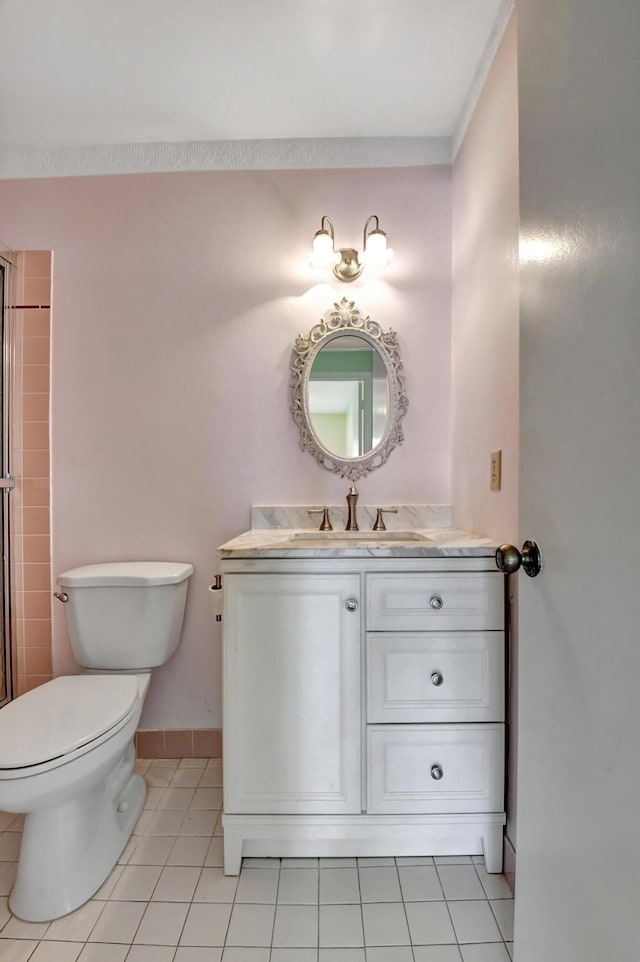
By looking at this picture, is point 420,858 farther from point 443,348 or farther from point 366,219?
point 366,219

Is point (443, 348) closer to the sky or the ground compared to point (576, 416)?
closer to the sky

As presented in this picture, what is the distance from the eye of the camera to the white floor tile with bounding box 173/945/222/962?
1059mm

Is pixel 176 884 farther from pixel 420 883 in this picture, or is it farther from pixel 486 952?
pixel 486 952

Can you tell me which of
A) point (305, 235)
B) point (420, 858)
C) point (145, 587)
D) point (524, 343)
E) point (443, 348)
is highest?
point (305, 235)

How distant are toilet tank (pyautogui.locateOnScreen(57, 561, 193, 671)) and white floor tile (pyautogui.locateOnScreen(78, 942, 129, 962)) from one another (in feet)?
2.35

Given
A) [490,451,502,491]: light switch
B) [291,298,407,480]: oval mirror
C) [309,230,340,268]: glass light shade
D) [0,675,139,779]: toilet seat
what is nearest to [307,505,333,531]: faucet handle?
[291,298,407,480]: oval mirror

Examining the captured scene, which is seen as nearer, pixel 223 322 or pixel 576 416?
pixel 576 416

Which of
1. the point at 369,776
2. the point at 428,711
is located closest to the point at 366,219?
the point at 428,711

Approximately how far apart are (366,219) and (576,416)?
60.5 inches

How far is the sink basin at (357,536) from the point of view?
1.67 meters

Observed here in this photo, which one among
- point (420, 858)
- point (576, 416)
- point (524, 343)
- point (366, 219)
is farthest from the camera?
point (366, 219)

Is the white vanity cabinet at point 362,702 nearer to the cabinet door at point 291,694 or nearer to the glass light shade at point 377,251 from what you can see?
the cabinet door at point 291,694

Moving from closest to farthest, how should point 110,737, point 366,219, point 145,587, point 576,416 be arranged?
point 576,416 < point 110,737 < point 145,587 < point 366,219

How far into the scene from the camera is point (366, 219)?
1.83 metres
